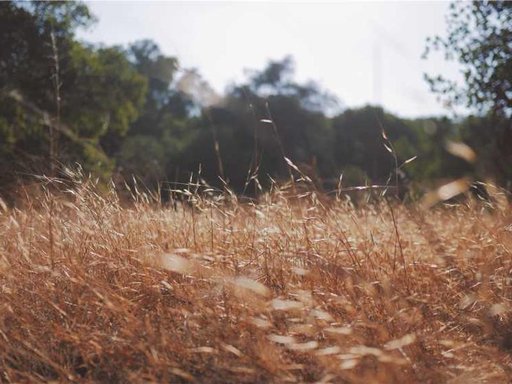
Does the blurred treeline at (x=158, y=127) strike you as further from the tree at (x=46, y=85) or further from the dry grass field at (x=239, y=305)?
the dry grass field at (x=239, y=305)

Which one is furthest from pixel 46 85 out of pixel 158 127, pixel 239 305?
pixel 158 127

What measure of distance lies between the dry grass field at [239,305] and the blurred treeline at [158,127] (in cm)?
105

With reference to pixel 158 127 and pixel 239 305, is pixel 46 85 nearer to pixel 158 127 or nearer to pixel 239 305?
pixel 239 305

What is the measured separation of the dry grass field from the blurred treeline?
3.46ft

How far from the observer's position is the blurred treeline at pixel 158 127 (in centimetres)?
572

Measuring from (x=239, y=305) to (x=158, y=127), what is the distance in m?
33.3

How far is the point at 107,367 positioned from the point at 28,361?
386 millimetres

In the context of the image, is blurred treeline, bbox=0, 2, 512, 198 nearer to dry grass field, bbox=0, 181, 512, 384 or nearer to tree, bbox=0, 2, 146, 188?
tree, bbox=0, 2, 146, 188

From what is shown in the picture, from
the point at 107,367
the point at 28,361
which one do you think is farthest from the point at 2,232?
the point at 107,367

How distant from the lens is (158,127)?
3491 cm

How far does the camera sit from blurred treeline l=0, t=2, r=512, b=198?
18.8 feet

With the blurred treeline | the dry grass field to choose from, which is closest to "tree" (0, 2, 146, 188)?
the blurred treeline

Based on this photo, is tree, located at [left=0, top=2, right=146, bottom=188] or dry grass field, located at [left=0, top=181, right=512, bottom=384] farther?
A: tree, located at [left=0, top=2, right=146, bottom=188]

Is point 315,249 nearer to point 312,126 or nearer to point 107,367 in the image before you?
point 107,367
